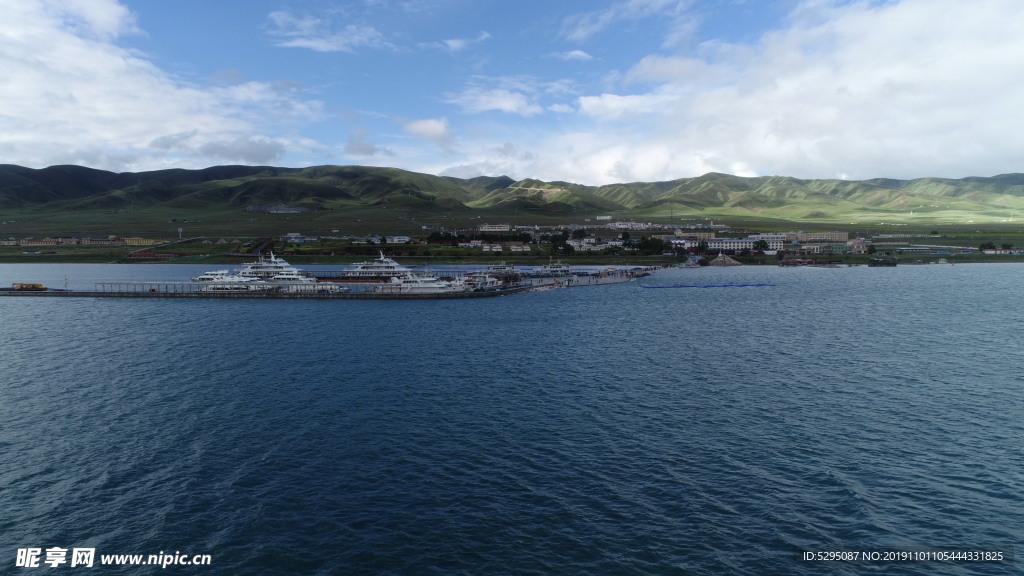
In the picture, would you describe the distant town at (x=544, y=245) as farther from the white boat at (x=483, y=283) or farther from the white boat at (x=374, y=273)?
the white boat at (x=483, y=283)

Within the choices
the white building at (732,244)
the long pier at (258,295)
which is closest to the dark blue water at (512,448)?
the long pier at (258,295)

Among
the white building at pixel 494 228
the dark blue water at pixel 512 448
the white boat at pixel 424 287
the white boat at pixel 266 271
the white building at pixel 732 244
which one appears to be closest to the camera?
the dark blue water at pixel 512 448

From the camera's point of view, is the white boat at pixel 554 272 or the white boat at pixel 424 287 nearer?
the white boat at pixel 424 287

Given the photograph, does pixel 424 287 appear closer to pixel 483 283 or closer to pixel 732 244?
pixel 483 283

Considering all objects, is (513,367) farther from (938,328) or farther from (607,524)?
(938,328)

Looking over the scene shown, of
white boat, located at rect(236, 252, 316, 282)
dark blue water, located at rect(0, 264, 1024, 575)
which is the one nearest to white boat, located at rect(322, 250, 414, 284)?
white boat, located at rect(236, 252, 316, 282)

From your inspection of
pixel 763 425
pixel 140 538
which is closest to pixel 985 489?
pixel 763 425
